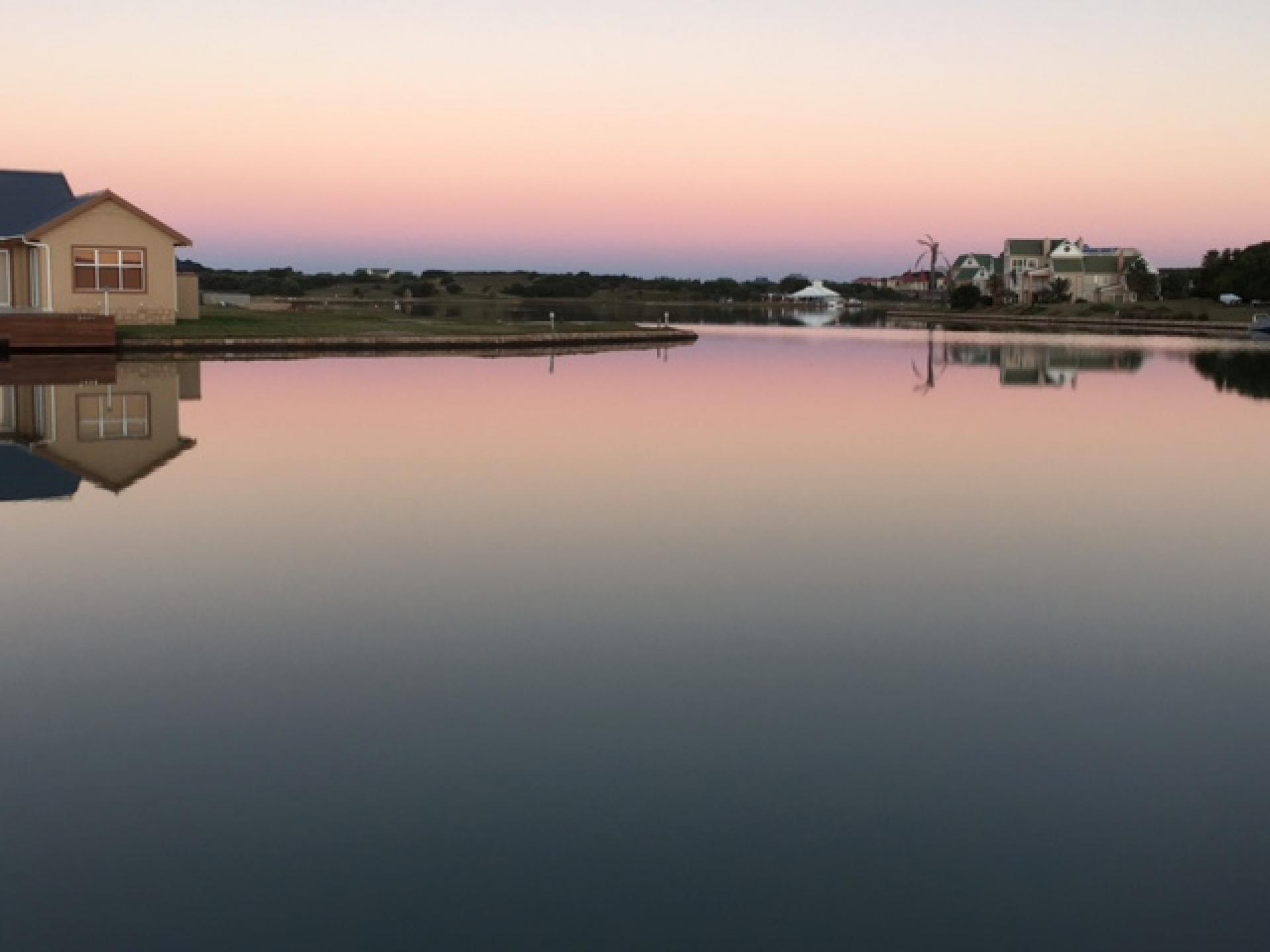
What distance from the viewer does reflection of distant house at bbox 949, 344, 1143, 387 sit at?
3503 centimetres

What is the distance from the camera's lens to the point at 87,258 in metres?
37.5

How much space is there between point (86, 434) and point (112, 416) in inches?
87.8

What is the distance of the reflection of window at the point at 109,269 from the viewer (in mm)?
37438

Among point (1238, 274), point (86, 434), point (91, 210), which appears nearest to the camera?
point (86, 434)

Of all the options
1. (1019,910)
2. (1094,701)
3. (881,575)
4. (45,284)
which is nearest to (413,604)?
(881,575)

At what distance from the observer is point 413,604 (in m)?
9.12

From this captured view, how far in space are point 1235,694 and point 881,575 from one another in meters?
3.29

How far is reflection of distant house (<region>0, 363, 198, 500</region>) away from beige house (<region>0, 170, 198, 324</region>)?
1219 cm

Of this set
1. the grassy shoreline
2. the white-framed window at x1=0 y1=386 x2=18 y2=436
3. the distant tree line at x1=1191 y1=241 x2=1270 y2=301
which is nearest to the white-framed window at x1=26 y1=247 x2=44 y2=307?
the grassy shoreline

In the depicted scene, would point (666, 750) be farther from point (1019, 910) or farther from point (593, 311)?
point (593, 311)

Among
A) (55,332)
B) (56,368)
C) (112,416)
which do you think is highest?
(55,332)

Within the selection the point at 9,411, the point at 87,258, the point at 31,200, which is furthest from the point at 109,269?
the point at 9,411

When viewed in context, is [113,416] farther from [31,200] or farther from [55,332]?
[31,200]

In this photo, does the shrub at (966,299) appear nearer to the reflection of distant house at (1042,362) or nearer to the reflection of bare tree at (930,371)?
the reflection of distant house at (1042,362)
